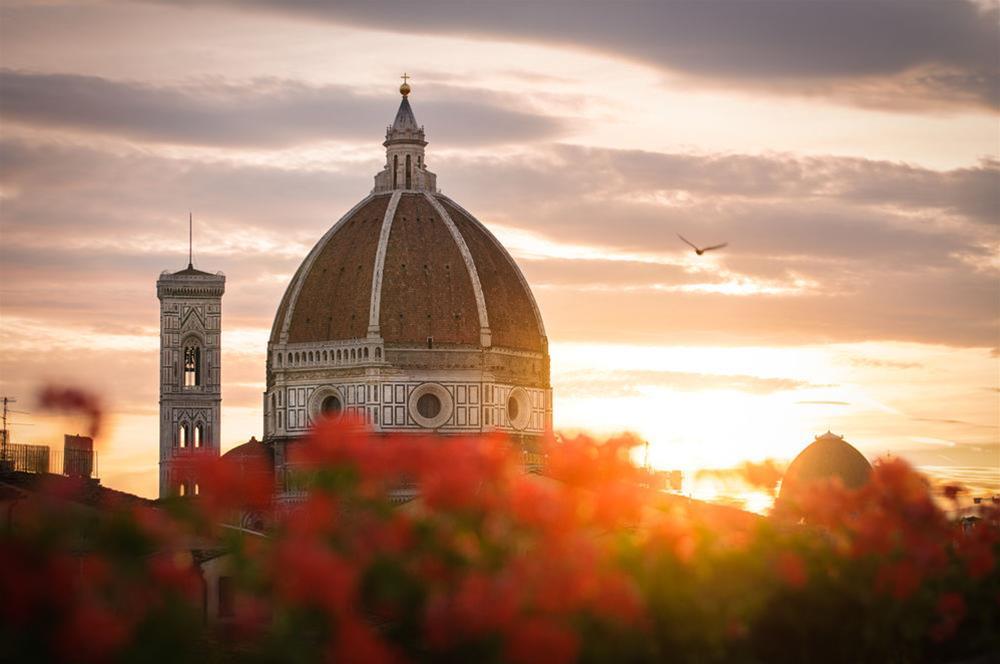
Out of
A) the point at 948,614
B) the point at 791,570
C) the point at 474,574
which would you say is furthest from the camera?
the point at 948,614

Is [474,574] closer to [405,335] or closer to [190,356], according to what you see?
[405,335]

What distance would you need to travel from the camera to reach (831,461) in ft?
217

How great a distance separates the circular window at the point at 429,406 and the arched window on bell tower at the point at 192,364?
10.1 m

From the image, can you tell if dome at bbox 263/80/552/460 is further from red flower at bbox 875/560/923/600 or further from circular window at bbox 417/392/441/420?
red flower at bbox 875/560/923/600

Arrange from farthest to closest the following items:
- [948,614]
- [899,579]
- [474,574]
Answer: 1. [948,614]
2. [899,579]
3. [474,574]

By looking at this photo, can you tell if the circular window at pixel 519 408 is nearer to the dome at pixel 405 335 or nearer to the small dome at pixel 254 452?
the dome at pixel 405 335

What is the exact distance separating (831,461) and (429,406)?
56.8ft

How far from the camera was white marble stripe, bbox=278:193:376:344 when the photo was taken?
3007 inches

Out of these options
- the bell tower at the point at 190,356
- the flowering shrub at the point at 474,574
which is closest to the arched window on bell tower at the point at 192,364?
the bell tower at the point at 190,356

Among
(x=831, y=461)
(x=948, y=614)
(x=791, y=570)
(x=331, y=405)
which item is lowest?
(x=948, y=614)

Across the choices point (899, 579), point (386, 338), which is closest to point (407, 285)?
point (386, 338)

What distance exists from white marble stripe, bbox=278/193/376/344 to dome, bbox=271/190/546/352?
60 millimetres

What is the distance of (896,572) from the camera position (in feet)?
61.9

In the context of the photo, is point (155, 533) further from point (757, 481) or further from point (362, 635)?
point (757, 481)
